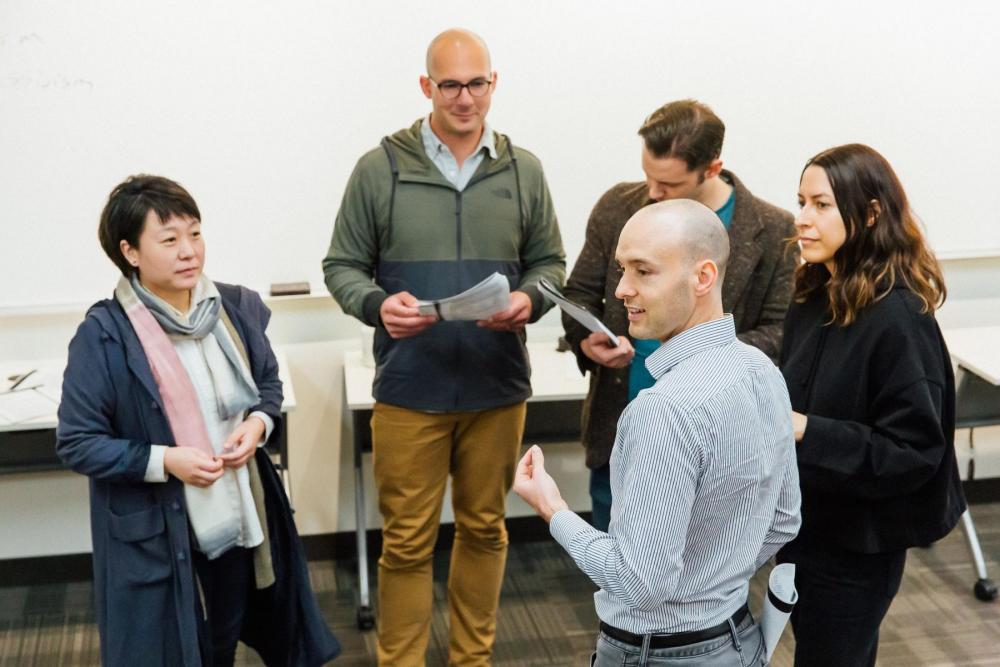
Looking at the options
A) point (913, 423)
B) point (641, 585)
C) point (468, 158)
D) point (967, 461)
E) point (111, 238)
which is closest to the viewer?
point (641, 585)

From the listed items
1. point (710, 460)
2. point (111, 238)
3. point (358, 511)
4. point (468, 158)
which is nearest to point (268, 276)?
point (358, 511)

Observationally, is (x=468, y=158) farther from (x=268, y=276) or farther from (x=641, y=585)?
(x=641, y=585)

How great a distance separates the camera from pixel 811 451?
199cm

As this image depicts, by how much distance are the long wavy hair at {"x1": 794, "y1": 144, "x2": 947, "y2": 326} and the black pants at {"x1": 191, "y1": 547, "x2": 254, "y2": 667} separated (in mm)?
1343

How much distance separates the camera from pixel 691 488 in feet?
4.94

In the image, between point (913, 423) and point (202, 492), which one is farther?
point (202, 492)

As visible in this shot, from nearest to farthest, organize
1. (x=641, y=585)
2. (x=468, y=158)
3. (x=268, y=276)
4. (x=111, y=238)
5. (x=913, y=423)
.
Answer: (x=641, y=585) < (x=913, y=423) < (x=111, y=238) < (x=468, y=158) < (x=268, y=276)

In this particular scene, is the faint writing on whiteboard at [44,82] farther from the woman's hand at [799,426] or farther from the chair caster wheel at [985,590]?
the chair caster wheel at [985,590]

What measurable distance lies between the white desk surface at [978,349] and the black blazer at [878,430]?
4.70 ft

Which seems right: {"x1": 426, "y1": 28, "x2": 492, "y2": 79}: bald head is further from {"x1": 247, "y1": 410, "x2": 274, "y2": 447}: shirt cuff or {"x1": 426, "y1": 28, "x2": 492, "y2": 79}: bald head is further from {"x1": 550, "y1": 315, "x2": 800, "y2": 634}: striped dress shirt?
{"x1": 550, "y1": 315, "x2": 800, "y2": 634}: striped dress shirt

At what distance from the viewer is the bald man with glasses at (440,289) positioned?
265 centimetres

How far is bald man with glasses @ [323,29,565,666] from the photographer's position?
8.70 feet

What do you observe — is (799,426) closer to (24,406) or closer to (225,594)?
(225,594)

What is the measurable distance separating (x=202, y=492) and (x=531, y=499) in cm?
89
